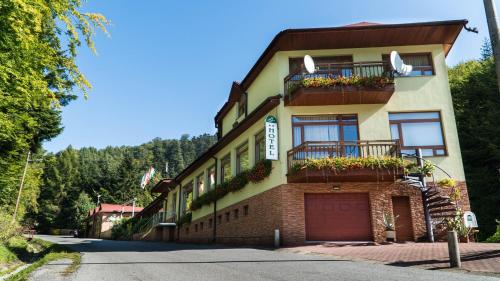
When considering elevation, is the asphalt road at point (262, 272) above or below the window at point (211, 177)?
below

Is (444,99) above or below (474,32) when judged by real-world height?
above

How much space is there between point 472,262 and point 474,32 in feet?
18.6

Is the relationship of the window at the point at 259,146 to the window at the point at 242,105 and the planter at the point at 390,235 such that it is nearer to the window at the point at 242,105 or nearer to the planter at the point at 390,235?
the window at the point at 242,105

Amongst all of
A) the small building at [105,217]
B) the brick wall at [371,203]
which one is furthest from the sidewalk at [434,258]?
the small building at [105,217]

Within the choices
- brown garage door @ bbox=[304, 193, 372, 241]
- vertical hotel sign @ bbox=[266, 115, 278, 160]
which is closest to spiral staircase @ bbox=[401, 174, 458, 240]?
brown garage door @ bbox=[304, 193, 372, 241]

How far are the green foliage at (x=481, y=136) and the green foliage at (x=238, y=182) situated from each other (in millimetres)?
15939

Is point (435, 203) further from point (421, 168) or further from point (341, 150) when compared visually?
point (341, 150)

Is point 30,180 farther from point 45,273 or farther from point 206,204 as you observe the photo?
point 45,273

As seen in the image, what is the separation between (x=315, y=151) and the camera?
17359 mm

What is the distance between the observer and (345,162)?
53.1 ft

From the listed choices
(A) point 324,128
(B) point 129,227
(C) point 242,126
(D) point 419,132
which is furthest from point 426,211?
(B) point 129,227

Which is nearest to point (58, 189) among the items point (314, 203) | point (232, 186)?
point (232, 186)

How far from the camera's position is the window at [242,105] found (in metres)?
24.6

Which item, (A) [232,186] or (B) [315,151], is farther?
(A) [232,186]
